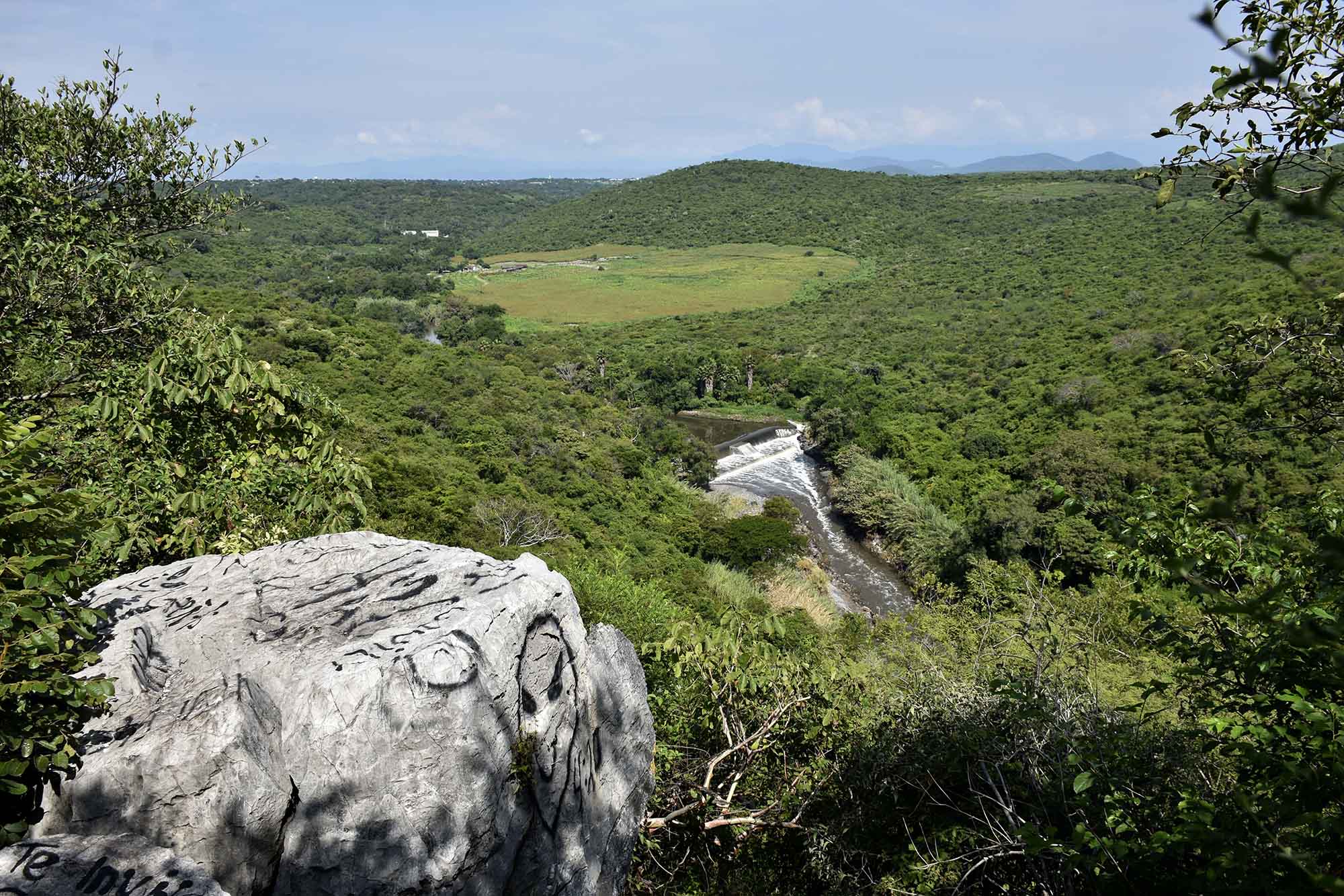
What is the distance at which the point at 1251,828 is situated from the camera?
3264mm

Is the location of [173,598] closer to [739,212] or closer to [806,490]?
[806,490]

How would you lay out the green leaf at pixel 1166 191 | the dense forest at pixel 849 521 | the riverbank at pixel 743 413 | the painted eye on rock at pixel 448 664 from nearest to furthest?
the dense forest at pixel 849 521 → the green leaf at pixel 1166 191 → the painted eye on rock at pixel 448 664 → the riverbank at pixel 743 413

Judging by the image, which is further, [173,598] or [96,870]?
[173,598]

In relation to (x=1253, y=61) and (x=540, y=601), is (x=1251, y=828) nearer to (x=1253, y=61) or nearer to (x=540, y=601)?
(x=1253, y=61)

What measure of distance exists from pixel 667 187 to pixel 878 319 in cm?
11595

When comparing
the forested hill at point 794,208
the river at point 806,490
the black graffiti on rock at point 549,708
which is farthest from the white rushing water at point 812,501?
the forested hill at point 794,208

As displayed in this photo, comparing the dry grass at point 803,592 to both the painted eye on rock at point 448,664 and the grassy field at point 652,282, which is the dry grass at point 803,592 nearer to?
the painted eye on rock at point 448,664

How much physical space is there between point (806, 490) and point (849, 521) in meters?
5.01

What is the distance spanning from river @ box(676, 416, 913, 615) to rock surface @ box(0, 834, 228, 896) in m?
24.9

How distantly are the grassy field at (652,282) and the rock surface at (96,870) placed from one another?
8595 centimetres

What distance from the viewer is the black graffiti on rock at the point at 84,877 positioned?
3.10 meters

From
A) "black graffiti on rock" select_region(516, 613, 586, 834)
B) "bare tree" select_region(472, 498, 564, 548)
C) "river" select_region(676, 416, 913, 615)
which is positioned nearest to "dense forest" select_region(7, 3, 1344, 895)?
"bare tree" select_region(472, 498, 564, 548)

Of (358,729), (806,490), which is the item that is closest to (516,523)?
(806,490)

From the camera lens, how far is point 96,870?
3.24 metres
